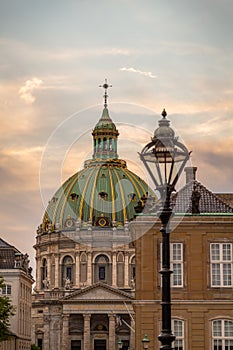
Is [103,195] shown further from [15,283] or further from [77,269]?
[15,283]

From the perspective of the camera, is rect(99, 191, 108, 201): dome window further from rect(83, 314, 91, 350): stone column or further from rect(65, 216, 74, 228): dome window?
rect(83, 314, 91, 350): stone column

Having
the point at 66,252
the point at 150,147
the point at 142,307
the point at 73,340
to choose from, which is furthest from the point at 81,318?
the point at 150,147

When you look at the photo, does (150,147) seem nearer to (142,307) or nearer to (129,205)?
(142,307)

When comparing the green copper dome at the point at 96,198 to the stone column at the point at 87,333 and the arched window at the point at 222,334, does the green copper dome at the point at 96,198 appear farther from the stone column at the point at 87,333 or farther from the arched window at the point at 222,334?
the arched window at the point at 222,334

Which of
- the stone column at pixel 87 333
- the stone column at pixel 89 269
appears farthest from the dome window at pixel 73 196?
the stone column at pixel 87 333

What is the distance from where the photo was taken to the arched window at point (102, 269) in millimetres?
140875

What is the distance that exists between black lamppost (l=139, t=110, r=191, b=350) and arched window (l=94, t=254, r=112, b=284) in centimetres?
12275

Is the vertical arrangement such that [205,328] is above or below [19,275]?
below

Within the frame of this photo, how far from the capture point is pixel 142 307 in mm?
42906

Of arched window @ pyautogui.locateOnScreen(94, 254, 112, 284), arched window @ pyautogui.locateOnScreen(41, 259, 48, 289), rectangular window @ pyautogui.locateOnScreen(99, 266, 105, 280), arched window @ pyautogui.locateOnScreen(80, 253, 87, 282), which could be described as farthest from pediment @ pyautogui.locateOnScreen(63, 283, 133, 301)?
arched window @ pyautogui.locateOnScreen(41, 259, 48, 289)

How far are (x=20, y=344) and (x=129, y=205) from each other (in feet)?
153

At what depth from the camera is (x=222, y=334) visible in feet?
138

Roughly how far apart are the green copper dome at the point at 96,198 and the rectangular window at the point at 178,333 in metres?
94.0

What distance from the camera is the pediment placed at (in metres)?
127
